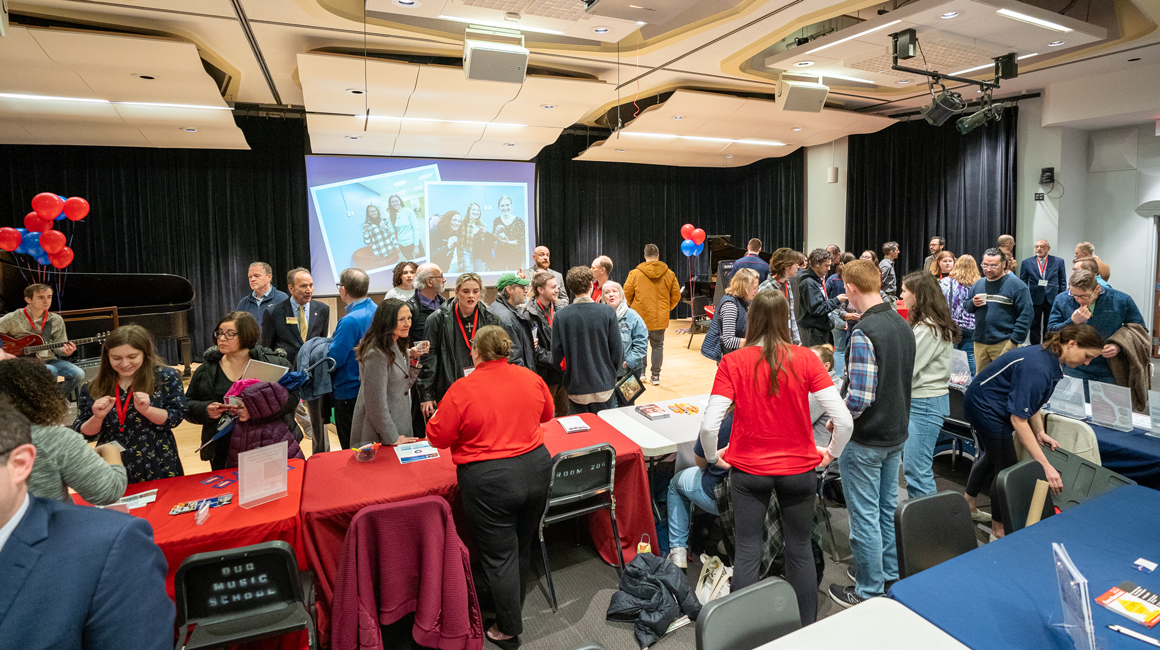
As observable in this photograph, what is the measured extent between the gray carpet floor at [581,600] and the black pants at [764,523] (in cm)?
46

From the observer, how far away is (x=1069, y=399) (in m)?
3.23

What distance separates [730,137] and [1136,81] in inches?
176

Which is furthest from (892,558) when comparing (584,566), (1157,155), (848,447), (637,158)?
(637,158)

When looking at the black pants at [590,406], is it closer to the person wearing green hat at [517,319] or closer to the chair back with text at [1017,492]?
the person wearing green hat at [517,319]

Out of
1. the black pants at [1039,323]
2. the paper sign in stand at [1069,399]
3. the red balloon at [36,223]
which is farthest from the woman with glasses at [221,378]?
the black pants at [1039,323]

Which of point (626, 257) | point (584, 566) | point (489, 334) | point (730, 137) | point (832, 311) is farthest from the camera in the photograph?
point (626, 257)

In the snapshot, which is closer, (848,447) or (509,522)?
(509,522)

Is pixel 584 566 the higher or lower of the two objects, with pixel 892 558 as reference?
lower

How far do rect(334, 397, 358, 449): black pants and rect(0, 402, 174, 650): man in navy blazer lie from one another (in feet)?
8.98

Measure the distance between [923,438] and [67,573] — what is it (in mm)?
3208

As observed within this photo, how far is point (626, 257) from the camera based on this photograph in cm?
1159

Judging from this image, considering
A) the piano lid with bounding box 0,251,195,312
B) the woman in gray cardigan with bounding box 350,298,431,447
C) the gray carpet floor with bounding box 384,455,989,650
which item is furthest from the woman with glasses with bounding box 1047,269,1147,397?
the piano lid with bounding box 0,251,195,312

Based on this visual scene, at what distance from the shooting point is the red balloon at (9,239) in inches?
220

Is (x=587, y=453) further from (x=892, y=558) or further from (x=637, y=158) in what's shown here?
(x=637, y=158)
